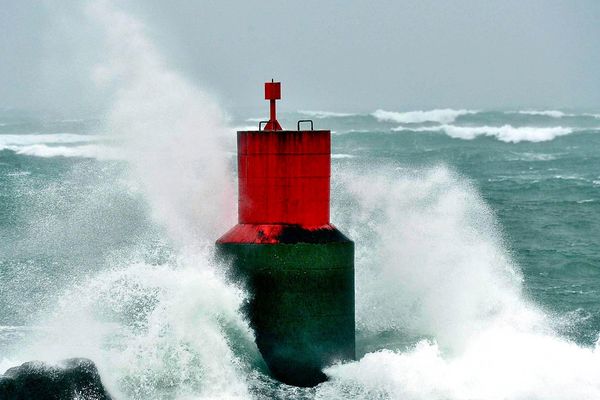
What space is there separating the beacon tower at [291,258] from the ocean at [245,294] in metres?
0.23

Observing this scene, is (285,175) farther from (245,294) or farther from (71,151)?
(71,151)

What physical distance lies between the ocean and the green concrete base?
188 mm

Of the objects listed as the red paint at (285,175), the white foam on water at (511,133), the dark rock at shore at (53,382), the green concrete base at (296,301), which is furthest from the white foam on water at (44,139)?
the dark rock at shore at (53,382)

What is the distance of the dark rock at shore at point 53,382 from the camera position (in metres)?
10.6

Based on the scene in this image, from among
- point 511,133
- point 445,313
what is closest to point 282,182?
point 445,313

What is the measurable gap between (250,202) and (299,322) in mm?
1358

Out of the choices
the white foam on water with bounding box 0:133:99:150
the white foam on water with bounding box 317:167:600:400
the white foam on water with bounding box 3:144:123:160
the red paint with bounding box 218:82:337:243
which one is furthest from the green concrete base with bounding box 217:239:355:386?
the white foam on water with bounding box 0:133:99:150

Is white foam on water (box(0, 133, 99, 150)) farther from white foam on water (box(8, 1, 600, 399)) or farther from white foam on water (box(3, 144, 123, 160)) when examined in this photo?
white foam on water (box(8, 1, 600, 399))

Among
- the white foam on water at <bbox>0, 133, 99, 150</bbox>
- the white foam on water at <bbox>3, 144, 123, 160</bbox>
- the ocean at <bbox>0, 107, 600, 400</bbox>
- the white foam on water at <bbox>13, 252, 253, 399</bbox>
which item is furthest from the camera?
the white foam on water at <bbox>0, 133, 99, 150</bbox>

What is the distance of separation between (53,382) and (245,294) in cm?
243

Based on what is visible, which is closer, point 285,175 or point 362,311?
point 285,175

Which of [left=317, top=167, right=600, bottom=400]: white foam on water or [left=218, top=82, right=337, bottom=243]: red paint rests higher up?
[left=218, top=82, right=337, bottom=243]: red paint

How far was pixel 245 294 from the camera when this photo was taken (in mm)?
12352

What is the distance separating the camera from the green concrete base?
1223cm
